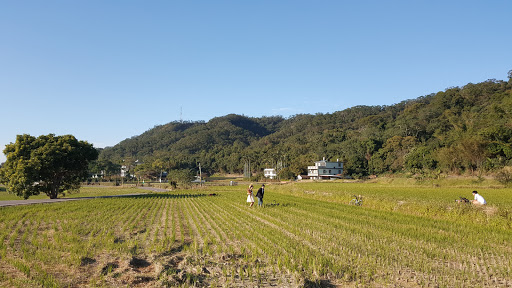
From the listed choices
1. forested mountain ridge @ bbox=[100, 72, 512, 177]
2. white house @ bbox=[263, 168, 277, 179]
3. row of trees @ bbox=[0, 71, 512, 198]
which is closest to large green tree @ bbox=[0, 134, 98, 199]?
row of trees @ bbox=[0, 71, 512, 198]

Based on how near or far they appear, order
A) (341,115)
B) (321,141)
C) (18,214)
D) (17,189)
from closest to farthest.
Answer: (18,214), (17,189), (321,141), (341,115)

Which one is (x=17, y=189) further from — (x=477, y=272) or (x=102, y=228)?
(x=477, y=272)

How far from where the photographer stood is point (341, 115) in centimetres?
18775

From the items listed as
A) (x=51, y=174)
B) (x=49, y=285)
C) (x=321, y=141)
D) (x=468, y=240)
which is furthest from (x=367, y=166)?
(x=49, y=285)

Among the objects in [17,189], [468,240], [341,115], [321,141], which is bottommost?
[468,240]

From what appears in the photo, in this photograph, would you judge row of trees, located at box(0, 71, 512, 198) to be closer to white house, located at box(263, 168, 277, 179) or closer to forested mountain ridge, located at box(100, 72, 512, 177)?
forested mountain ridge, located at box(100, 72, 512, 177)

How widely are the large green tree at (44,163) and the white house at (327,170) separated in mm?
71364

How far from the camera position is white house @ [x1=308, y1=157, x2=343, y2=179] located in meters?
96.5

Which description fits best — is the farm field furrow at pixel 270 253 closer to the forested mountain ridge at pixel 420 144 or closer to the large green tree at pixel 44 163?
the large green tree at pixel 44 163

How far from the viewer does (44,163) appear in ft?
100

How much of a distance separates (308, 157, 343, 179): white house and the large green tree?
7136cm

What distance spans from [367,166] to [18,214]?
285 feet

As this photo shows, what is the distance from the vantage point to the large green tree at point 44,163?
30.1m

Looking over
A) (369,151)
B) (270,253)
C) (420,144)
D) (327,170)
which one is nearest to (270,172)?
(327,170)
